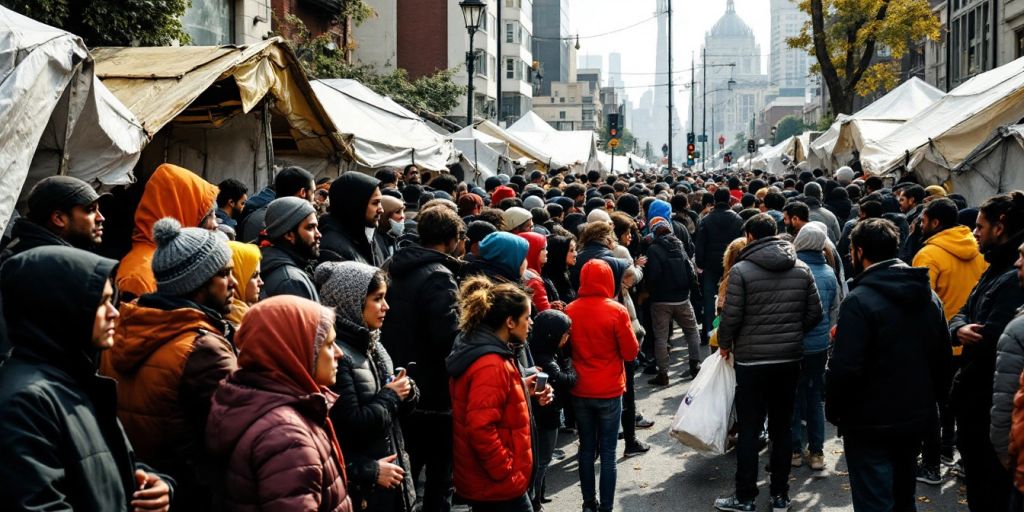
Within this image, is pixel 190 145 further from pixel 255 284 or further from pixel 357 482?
pixel 357 482

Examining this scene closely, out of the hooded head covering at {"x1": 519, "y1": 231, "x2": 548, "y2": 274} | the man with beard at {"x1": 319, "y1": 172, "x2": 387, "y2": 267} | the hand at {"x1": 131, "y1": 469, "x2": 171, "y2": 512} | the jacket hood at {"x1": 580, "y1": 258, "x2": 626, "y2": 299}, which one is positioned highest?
the man with beard at {"x1": 319, "y1": 172, "x2": 387, "y2": 267}

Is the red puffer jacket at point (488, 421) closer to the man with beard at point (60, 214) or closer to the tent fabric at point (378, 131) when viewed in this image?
the man with beard at point (60, 214)

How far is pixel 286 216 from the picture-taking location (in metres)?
4.97

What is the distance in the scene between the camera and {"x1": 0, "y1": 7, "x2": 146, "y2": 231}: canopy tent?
5465mm

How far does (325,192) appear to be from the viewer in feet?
32.0

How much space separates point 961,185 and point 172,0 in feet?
36.7

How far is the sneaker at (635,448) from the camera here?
8.14 meters

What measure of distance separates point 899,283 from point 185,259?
3759 millimetres

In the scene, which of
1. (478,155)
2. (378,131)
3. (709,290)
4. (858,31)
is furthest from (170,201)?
(858,31)

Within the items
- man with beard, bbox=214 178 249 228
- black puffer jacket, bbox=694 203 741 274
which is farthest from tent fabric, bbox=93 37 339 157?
black puffer jacket, bbox=694 203 741 274

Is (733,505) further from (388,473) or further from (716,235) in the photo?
(716,235)

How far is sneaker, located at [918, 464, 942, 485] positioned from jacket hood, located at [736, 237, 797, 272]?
2195 mm

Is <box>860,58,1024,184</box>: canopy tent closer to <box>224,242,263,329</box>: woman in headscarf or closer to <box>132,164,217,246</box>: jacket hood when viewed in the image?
<box>132,164,217,246</box>: jacket hood

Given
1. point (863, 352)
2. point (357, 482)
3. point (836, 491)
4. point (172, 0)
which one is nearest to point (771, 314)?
point (863, 352)
